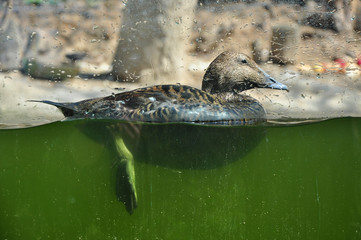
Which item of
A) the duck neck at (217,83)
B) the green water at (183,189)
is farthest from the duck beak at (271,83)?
the green water at (183,189)

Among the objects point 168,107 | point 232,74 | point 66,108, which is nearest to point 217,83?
point 232,74

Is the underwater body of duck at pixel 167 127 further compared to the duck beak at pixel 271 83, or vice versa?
the duck beak at pixel 271 83

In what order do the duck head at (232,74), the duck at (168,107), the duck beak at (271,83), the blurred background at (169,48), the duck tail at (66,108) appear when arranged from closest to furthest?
1. the duck at (168,107)
2. the duck tail at (66,108)
3. the blurred background at (169,48)
4. the duck beak at (271,83)
5. the duck head at (232,74)

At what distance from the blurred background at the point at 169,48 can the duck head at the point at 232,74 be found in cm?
9

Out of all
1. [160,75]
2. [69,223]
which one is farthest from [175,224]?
[160,75]

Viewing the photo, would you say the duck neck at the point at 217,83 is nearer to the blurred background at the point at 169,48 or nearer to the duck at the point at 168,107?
the blurred background at the point at 169,48

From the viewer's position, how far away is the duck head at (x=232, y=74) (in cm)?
338

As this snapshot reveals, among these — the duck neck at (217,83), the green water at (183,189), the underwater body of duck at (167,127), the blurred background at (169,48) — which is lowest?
the green water at (183,189)

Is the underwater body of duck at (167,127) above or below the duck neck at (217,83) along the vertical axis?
below

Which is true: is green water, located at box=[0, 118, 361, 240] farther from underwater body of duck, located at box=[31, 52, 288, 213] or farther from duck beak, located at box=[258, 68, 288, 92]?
duck beak, located at box=[258, 68, 288, 92]

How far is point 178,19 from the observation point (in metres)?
3.40

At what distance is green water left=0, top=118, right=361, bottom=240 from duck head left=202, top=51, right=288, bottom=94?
451 millimetres

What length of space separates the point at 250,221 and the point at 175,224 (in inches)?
16.5

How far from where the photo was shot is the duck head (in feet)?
11.1
